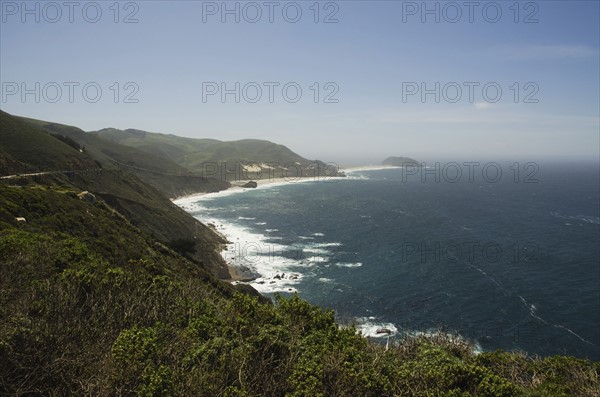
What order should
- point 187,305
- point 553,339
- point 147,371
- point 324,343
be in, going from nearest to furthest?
point 147,371 < point 324,343 < point 187,305 < point 553,339

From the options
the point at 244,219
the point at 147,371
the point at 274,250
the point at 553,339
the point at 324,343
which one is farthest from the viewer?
the point at 244,219

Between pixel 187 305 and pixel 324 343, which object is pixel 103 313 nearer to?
pixel 187 305

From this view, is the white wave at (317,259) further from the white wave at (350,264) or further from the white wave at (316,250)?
the white wave at (316,250)

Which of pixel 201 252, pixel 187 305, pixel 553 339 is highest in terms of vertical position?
pixel 187 305

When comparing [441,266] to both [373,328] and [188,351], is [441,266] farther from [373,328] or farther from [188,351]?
[188,351]

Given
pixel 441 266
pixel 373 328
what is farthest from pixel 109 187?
pixel 441 266

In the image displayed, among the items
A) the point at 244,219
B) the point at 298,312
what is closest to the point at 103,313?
the point at 298,312
